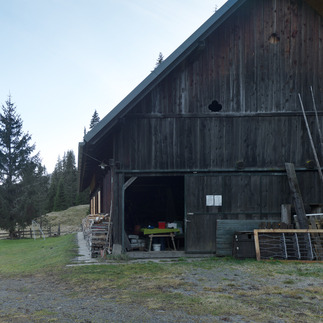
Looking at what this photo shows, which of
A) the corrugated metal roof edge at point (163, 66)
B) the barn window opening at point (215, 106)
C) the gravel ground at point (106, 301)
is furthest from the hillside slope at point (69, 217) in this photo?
the gravel ground at point (106, 301)

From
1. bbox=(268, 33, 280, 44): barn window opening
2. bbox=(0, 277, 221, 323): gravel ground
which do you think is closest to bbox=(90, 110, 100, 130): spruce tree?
bbox=(268, 33, 280, 44): barn window opening

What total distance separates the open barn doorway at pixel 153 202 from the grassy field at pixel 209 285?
23.6 ft

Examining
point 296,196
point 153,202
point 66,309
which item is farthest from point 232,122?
point 153,202

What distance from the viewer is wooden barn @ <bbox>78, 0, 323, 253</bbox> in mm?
12641

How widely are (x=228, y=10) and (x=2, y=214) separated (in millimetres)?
31008

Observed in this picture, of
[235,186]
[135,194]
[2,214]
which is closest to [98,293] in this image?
[235,186]

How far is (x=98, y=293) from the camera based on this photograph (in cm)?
757

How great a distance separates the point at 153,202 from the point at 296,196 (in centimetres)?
966

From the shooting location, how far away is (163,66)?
11.8 meters

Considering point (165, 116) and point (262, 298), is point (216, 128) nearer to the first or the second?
point (165, 116)

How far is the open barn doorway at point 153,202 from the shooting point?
19.0 metres

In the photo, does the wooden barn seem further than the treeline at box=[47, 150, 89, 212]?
No

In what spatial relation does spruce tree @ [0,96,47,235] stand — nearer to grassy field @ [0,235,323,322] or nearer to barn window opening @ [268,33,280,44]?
grassy field @ [0,235,323,322]

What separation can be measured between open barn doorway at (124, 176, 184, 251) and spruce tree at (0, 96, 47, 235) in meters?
20.8
